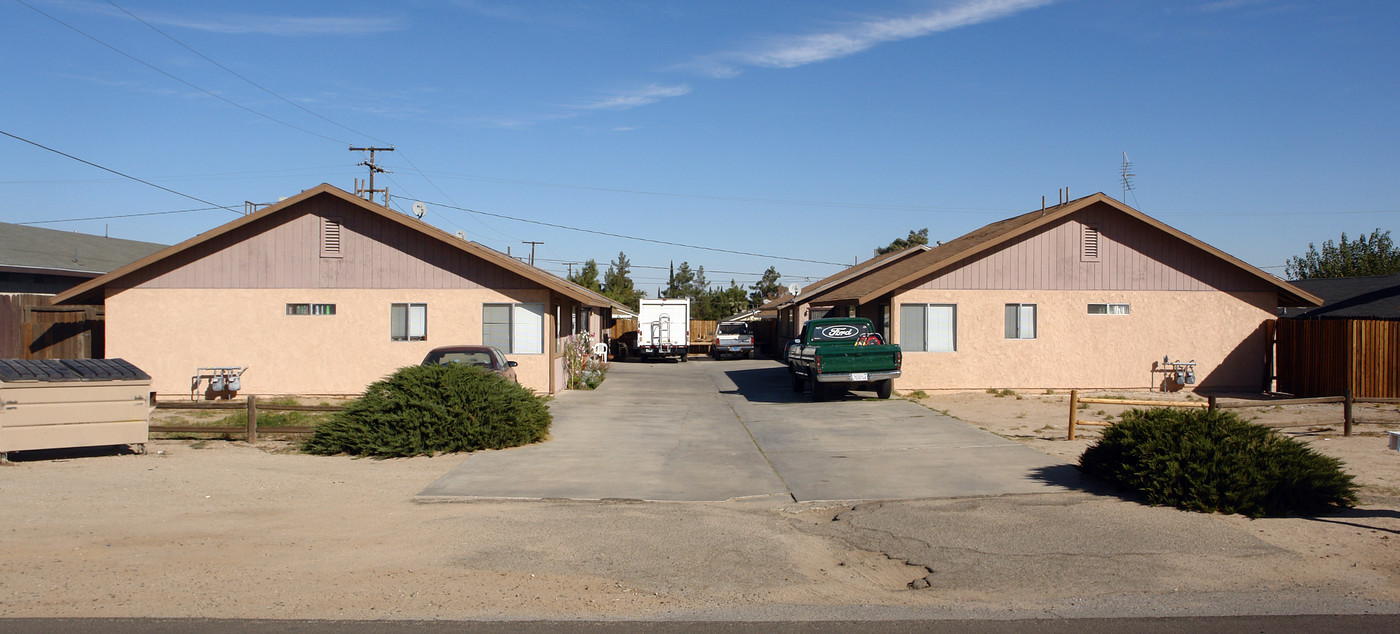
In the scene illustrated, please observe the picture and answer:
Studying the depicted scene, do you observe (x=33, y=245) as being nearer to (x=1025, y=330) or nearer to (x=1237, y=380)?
(x=1025, y=330)

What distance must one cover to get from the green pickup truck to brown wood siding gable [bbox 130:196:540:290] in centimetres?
698

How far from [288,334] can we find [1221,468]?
19.6 metres

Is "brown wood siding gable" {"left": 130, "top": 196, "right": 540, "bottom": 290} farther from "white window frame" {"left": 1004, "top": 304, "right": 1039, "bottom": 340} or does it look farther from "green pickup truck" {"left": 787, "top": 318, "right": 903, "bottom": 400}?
"white window frame" {"left": 1004, "top": 304, "right": 1039, "bottom": 340}

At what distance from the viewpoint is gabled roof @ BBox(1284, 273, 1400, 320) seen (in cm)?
2297

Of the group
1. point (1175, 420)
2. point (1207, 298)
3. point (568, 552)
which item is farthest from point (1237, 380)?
point (568, 552)

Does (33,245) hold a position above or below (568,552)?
above

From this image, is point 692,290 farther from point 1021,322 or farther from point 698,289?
point 1021,322

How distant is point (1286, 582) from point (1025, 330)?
16.2 metres

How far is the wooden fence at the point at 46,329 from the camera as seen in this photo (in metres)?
21.2

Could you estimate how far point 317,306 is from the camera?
2167 centimetres

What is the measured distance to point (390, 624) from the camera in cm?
581

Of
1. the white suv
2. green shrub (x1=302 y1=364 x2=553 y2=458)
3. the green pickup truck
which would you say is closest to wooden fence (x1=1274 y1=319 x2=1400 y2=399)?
the green pickup truck

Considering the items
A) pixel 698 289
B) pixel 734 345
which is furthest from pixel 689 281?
pixel 734 345

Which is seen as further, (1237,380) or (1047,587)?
(1237,380)
